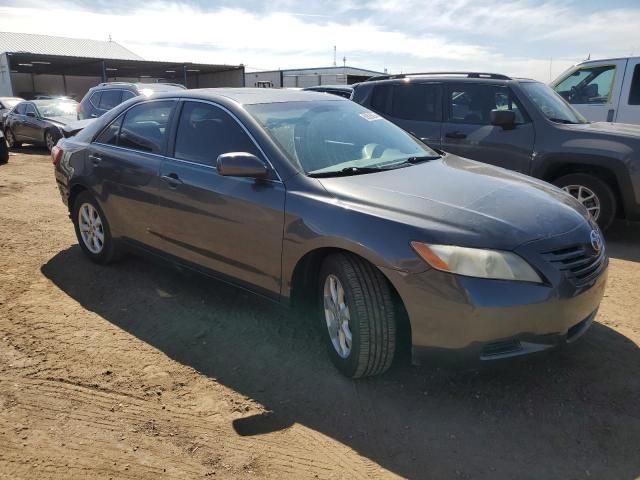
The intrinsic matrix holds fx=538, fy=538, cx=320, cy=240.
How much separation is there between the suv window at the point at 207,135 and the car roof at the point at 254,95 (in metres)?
0.11

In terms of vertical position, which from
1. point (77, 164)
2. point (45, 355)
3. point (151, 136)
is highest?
point (151, 136)

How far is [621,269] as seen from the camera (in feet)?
16.2

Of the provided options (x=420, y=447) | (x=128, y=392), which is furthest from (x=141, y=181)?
(x=420, y=447)

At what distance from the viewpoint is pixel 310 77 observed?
3550cm

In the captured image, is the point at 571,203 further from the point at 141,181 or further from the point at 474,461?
the point at 141,181

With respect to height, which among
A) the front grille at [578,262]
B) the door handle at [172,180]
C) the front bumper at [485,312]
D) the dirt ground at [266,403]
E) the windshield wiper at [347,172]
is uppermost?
the windshield wiper at [347,172]

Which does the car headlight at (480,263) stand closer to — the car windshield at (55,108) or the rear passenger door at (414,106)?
the rear passenger door at (414,106)

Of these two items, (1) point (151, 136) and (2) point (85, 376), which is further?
(1) point (151, 136)

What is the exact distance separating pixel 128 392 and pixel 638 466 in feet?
8.55

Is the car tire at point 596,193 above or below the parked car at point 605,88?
below

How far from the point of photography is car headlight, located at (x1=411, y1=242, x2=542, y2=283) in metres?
2.62

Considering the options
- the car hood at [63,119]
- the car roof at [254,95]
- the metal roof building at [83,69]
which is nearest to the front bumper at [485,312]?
the car roof at [254,95]

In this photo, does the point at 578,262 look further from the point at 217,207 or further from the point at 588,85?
the point at 588,85

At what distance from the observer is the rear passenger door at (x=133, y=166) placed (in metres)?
4.20
